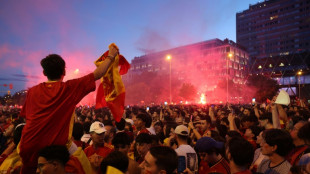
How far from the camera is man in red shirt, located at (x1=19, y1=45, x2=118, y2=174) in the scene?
2.64 meters

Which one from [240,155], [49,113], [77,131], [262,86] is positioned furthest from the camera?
[262,86]

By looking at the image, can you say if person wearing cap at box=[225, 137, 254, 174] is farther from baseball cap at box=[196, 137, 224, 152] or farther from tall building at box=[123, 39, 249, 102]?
tall building at box=[123, 39, 249, 102]

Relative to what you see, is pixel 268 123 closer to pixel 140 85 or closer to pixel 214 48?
pixel 140 85

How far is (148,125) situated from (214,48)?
4099 inches

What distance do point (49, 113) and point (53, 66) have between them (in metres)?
0.55

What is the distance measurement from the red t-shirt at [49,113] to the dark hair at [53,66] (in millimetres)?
124

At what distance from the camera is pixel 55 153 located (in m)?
2.56

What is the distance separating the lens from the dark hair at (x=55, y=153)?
2.54 meters

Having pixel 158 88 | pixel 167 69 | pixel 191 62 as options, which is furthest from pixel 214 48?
pixel 158 88

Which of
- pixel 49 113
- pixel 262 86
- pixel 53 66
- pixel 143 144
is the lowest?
pixel 143 144

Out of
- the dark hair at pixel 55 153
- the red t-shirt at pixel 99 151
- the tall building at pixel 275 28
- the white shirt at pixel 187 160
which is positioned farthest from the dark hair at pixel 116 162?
the tall building at pixel 275 28

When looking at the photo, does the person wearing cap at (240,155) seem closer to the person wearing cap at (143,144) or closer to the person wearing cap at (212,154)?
the person wearing cap at (212,154)

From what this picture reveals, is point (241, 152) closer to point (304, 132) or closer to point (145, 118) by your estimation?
point (304, 132)

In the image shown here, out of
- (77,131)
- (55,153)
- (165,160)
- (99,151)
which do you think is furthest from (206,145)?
(77,131)
